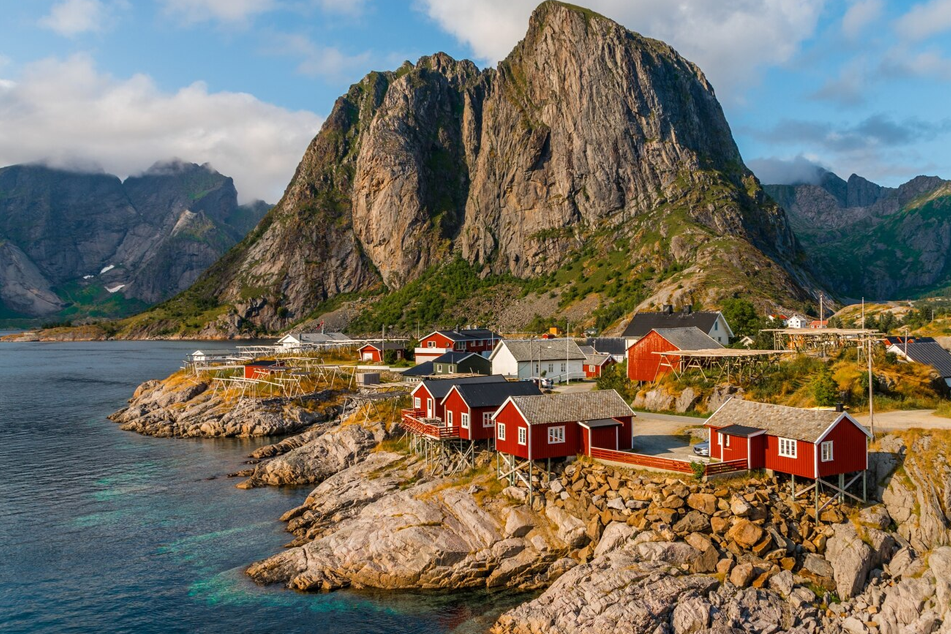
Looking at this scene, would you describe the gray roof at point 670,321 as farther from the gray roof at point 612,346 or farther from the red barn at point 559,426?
the red barn at point 559,426

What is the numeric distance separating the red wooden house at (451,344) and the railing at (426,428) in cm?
4931

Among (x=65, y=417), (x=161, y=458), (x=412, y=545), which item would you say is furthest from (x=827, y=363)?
(x=65, y=417)

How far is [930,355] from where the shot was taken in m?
59.4

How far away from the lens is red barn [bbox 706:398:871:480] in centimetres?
3638

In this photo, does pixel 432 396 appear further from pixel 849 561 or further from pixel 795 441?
pixel 849 561

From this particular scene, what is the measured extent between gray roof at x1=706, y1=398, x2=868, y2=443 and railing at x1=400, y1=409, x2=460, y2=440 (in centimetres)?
1762

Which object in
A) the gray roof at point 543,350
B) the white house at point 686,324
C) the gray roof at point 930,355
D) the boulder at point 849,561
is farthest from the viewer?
the gray roof at point 543,350

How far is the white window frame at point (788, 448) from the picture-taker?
122 ft

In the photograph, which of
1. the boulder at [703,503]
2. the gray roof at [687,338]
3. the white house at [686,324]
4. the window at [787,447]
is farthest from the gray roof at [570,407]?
the white house at [686,324]

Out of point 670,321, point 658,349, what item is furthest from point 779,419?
point 670,321

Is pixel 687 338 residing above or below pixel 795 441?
above

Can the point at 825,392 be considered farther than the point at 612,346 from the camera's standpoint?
No

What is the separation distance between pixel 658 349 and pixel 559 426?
27932mm

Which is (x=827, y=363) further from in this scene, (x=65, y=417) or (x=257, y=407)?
(x=65, y=417)
